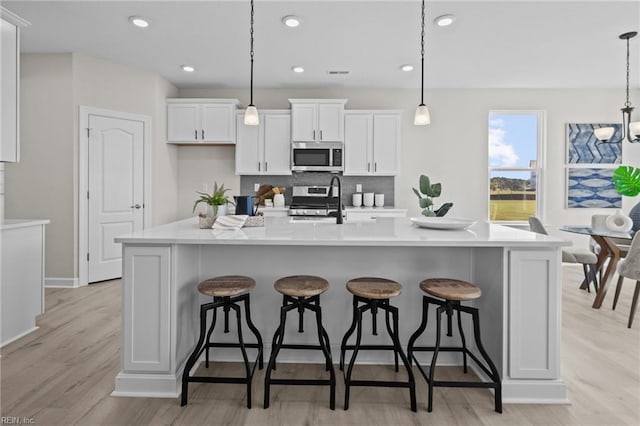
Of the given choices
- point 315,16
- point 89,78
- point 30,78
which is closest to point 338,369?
point 315,16

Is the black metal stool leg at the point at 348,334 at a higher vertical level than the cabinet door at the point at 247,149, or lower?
lower

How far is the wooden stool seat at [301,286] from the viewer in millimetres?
1902

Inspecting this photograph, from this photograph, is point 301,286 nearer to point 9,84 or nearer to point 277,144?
point 9,84

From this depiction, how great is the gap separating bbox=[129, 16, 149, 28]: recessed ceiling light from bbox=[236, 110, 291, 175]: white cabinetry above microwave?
6.05 ft

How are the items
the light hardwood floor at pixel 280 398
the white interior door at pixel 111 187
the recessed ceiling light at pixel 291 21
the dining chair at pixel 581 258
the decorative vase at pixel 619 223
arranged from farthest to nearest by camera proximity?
the white interior door at pixel 111 187, the dining chair at pixel 581 258, the decorative vase at pixel 619 223, the recessed ceiling light at pixel 291 21, the light hardwood floor at pixel 280 398

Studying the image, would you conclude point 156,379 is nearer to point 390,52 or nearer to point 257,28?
point 257,28

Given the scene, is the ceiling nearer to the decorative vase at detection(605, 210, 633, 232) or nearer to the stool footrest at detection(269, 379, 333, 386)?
the decorative vase at detection(605, 210, 633, 232)

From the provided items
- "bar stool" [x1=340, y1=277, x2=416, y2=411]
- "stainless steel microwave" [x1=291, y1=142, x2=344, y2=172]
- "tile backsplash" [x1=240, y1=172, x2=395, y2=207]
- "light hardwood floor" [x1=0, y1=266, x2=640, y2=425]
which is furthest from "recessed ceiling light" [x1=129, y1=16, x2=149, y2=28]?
"bar stool" [x1=340, y1=277, x2=416, y2=411]

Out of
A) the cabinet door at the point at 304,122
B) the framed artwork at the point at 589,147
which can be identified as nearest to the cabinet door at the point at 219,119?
the cabinet door at the point at 304,122

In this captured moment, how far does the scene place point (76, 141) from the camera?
420 cm

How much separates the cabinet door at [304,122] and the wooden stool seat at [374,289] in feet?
11.1

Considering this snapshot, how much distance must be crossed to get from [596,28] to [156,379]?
15.7 feet

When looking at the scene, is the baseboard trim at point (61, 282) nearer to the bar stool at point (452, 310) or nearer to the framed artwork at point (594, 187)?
the bar stool at point (452, 310)

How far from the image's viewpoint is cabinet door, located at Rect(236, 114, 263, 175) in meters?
5.17
